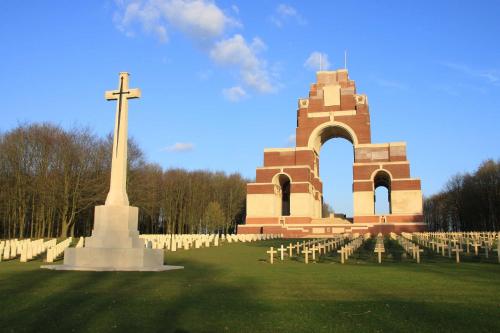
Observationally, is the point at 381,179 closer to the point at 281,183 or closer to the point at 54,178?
the point at 281,183

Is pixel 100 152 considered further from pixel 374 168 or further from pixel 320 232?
pixel 374 168

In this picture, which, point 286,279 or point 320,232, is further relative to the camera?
point 320,232

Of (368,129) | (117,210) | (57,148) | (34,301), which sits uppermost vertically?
(368,129)

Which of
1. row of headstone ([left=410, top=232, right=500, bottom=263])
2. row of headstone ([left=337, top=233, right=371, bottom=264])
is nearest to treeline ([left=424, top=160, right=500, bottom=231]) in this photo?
row of headstone ([left=410, top=232, right=500, bottom=263])

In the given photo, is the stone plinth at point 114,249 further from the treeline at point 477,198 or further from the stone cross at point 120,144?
the treeline at point 477,198

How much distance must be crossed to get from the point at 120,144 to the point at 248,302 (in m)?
7.77

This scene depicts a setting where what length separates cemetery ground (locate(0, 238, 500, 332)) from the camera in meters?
5.53

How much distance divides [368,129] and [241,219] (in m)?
28.3

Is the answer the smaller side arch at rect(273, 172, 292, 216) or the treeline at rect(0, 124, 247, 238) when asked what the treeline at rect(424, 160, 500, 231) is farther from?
the treeline at rect(0, 124, 247, 238)

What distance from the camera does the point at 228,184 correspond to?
227 feet

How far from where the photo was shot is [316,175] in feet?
197

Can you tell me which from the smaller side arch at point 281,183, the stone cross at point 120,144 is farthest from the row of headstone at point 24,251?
the smaller side arch at point 281,183

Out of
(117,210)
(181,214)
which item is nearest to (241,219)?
(181,214)

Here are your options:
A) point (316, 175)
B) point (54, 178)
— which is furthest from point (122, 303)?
Result: point (316, 175)
